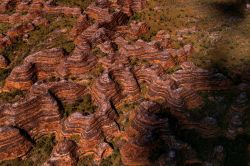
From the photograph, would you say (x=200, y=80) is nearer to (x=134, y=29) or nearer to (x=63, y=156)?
(x=134, y=29)

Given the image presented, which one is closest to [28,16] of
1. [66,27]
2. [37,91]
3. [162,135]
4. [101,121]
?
[66,27]

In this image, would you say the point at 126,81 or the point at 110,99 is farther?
the point at 126,81

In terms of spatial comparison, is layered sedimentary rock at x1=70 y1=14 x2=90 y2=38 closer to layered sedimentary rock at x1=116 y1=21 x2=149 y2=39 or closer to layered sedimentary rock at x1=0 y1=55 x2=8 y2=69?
Answer: layered sedimentary rock at x1=116 y1=21 x2=149 y2=39

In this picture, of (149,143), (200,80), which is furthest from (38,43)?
(149,143)

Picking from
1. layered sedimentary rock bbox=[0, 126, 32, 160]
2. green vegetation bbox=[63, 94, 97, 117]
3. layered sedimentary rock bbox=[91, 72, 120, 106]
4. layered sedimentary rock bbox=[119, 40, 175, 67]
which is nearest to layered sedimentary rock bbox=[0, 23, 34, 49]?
layered sedimentary rock bbox=[119, 40, 175, 67]

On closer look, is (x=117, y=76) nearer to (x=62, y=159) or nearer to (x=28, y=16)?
(x=62, y=159)

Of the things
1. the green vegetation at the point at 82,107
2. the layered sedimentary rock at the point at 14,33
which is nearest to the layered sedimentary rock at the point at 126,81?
the green vegetation at the point at 82,107

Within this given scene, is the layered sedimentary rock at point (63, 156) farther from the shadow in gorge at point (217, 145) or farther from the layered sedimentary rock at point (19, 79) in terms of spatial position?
the layered sedimentary rock at point (19, 79)
